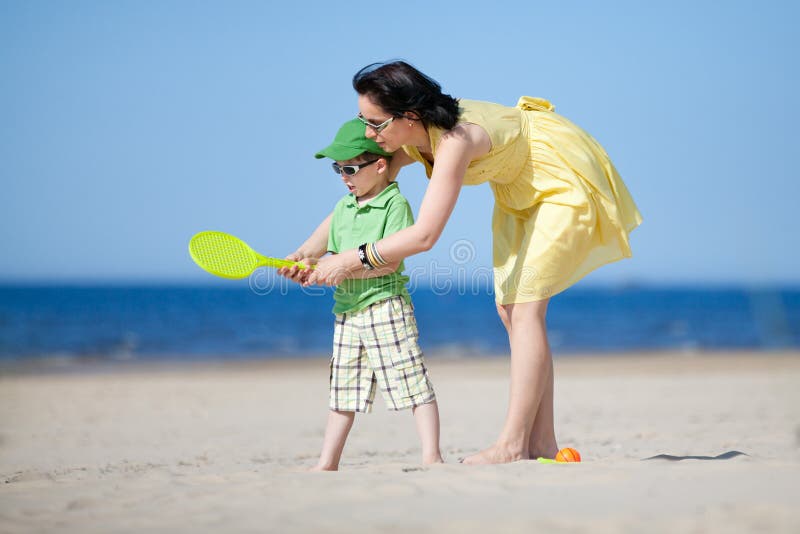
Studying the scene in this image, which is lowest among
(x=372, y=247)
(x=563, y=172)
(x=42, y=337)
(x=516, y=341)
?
(x=42, y=337)

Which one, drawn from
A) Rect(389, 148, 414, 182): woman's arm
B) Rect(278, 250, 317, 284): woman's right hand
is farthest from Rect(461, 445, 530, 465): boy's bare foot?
Rect(389, 148, 414, 182): woman's arm


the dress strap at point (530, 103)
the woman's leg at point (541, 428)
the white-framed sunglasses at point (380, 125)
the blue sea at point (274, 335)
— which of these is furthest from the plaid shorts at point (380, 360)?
the blue sea at point (274, 335)

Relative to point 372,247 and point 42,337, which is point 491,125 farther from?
point 42,337

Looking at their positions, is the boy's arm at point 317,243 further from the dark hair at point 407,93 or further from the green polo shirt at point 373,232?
the dark hair at point 407,93

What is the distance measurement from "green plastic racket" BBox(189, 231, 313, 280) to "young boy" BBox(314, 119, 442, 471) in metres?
0.35

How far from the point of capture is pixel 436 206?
2848mm

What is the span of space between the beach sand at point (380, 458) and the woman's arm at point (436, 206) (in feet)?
2.44

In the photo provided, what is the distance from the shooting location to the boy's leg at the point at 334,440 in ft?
10.7

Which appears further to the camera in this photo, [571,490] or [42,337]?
[42,337]

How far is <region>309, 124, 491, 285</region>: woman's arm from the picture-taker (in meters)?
2.84

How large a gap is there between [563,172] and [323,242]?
1.07 meters

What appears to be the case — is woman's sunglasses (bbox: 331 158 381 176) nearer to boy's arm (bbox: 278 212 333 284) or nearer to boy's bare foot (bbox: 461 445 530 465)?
boy's arm (bbox: 278 212 333 284)

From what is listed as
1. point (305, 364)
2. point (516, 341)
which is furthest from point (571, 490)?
point (305, 364)

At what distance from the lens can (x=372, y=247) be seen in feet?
9.48
